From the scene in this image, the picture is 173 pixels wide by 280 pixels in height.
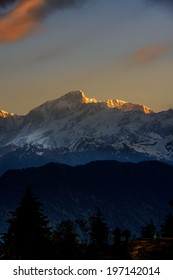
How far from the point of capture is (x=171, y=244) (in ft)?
79.0

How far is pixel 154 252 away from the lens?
21.1 meters

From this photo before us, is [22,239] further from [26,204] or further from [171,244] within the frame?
[171,244]

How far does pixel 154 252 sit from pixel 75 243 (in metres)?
3.38

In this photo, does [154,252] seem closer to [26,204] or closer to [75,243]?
[75,243]
